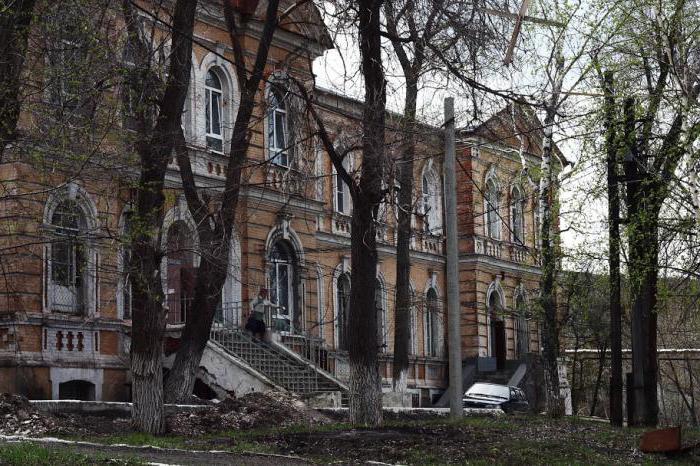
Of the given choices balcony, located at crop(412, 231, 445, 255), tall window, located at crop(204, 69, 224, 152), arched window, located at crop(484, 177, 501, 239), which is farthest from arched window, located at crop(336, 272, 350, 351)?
tall window, located at crop(204, 69, 224, 152)

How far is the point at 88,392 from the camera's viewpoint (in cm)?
2631

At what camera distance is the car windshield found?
35.4 metres

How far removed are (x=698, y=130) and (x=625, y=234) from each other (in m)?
2.53

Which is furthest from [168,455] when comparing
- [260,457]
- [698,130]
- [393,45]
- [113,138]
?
[698,130]

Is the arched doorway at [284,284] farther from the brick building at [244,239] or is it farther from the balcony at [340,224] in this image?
the balcony at [340,224]

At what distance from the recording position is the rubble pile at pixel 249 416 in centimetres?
2024

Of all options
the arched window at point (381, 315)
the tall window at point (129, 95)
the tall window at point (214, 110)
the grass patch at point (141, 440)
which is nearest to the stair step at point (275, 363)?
the tall window at point (214, 110)

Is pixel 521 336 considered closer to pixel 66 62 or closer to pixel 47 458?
pixel 66 62

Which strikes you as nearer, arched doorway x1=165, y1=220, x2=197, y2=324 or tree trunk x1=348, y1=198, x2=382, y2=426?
tree trunk x1=348, y1=198, x2=382, y2=426

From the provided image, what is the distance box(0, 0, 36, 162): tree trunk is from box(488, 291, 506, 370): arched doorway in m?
31.4

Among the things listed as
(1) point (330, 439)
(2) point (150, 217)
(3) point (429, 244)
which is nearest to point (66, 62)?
(2) point (150, 217)

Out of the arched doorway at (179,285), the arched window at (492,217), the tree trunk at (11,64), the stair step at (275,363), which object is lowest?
the stair step at (275,363)

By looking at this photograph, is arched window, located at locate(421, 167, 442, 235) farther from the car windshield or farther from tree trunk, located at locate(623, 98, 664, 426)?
tree trunk, located at locate(623, 98, 664, 426)

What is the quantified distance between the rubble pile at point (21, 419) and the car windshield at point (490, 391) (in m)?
18.5
